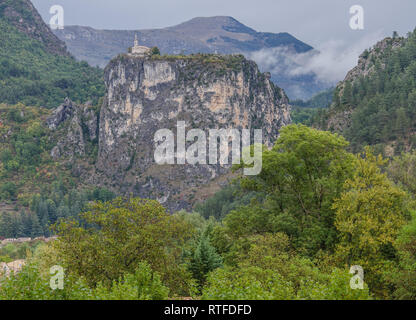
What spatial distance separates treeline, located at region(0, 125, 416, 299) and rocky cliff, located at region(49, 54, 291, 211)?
89.3 meters

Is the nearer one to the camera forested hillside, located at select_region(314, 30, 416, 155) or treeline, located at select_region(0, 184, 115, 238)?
forested hillside, located at select_region(314, 30, 416, 155)

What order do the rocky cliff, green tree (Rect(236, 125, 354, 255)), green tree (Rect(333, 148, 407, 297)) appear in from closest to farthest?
green tree (Rect(333, 148, 407, 297)) < green tree (Rect(236, 125, 354, 255)) < the rocky cliff

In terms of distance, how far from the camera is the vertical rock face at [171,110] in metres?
128

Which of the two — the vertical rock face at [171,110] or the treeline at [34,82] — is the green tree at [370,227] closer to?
the vertical rock face at [171,110]

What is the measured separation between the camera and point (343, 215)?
26219 mm

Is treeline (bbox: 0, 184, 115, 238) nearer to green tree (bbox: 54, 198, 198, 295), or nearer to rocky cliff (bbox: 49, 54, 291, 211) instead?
rocky cliff (bbox: 49, 54, 291, 211)

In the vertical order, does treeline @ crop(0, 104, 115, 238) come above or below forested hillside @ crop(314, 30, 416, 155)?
below

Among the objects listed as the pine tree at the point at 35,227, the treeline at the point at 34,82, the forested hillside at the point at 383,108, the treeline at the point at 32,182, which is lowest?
the pine tree at the point at 35,227

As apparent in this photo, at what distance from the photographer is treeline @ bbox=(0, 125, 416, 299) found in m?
17.4

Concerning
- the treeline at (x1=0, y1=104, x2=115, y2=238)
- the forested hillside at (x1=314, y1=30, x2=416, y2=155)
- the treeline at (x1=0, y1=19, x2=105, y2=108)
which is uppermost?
the treeline at (x1=0, y1=19, x2=105, y2=108)

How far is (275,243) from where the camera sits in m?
26.1

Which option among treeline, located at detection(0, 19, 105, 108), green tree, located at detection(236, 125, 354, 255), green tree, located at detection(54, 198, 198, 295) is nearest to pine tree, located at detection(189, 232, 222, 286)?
green tree, located at detection(236, 125, 354, 255)

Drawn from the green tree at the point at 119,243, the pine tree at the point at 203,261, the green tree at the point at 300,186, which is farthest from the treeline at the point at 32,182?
the green tree at the point at 119,243

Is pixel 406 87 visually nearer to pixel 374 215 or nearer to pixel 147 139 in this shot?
pixel 374 215
